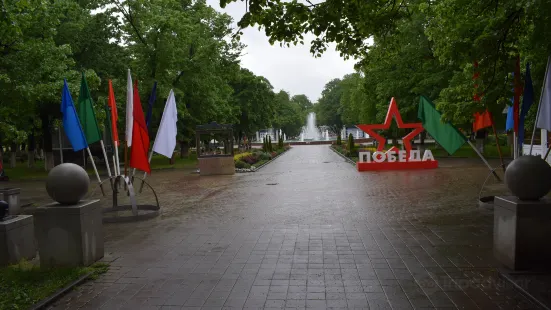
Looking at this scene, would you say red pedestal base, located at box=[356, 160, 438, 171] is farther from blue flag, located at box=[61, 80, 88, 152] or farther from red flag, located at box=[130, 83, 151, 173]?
blue flag, located at box=[61, 80, 88, 152]

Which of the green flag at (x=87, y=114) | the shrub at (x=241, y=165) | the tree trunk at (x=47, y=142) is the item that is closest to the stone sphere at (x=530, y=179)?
the green flag at (x=87, y=114)

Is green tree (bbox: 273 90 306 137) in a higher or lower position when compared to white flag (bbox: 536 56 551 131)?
higher

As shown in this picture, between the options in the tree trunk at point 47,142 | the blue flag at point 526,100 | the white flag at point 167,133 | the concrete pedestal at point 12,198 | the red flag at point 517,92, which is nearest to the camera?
the red flag at point 517,92

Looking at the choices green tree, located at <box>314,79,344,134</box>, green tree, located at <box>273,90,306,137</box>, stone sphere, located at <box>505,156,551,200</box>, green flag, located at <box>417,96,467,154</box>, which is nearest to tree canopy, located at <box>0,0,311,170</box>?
green flag, located at <box>417,96,467,154</box>

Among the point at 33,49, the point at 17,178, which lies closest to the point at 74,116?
the point at 33,49

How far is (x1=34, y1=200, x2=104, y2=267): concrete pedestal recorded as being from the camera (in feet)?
21.7

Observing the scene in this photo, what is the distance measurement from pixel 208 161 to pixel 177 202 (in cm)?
978

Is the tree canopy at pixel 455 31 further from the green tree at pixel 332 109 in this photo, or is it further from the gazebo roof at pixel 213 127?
the green tree at pixel 332 109

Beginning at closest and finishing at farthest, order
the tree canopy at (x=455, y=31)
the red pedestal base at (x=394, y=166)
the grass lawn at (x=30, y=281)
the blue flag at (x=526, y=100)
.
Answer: the grass lawn at (x=30, y=281) → the tree canopy at (x=455, y=31) → the blue flag at (x=526, y=100) → the red pedestal base at (x=394, y=166)

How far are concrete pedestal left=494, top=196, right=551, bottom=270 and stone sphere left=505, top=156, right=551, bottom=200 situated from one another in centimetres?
12

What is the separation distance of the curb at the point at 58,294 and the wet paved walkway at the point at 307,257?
10 centimetres

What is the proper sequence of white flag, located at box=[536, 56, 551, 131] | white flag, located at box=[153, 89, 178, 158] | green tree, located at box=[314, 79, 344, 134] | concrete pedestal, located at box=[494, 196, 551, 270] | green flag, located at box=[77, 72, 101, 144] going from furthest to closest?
1. green tree, located at box=[314, 79, 344, 134]
2. white flag, located at box=[153, 89, 178, 158]
3. green flag, located at box=[77, 72, 101, 144]
4. white flag, located at box=[536, 56, 551, 131]
5. concrete pedestal, located at box=[494, 196, 551, 270]

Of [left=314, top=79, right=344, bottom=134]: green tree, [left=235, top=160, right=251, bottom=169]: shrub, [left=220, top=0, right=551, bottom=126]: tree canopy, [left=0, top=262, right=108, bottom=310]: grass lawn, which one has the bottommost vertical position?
[left=0, top=262, right=108, bottom=310]: grass lawn

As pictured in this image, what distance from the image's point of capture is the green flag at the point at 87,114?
11516mm
